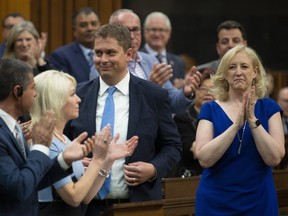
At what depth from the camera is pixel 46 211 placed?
392 cm

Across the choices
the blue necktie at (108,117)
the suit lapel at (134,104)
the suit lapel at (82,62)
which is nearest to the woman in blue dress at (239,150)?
the suit lapel at (134,104)

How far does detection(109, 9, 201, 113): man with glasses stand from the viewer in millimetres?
5172

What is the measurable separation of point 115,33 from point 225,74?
2.09 feet

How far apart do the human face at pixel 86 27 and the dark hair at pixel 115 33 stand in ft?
7.75

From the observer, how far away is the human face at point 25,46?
6.16 m

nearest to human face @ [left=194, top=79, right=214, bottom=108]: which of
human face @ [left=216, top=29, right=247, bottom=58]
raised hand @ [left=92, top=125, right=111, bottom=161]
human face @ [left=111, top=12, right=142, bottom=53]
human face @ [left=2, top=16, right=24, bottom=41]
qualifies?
human face @ [left=216, top=29, right=247, bottom=58]

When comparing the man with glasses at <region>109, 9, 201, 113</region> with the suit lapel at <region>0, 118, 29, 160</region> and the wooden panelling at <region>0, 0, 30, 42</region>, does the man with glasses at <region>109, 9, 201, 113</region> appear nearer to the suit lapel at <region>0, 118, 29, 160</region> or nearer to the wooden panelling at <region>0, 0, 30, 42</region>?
the suit lapel at <region>0, 118, 29, 160</region>

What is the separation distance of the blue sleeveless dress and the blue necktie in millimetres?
487

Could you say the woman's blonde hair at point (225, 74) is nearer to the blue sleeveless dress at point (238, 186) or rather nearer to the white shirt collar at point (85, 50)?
the blue sleeveless dress at point (238, 186)

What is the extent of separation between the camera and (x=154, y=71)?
5.20 meters

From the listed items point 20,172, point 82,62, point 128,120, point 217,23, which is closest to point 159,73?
point 128,120

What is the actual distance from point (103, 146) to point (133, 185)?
2.11 ft

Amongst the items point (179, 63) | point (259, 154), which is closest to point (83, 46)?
point (179, 63)

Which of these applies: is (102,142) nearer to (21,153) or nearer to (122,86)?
(21,153)
